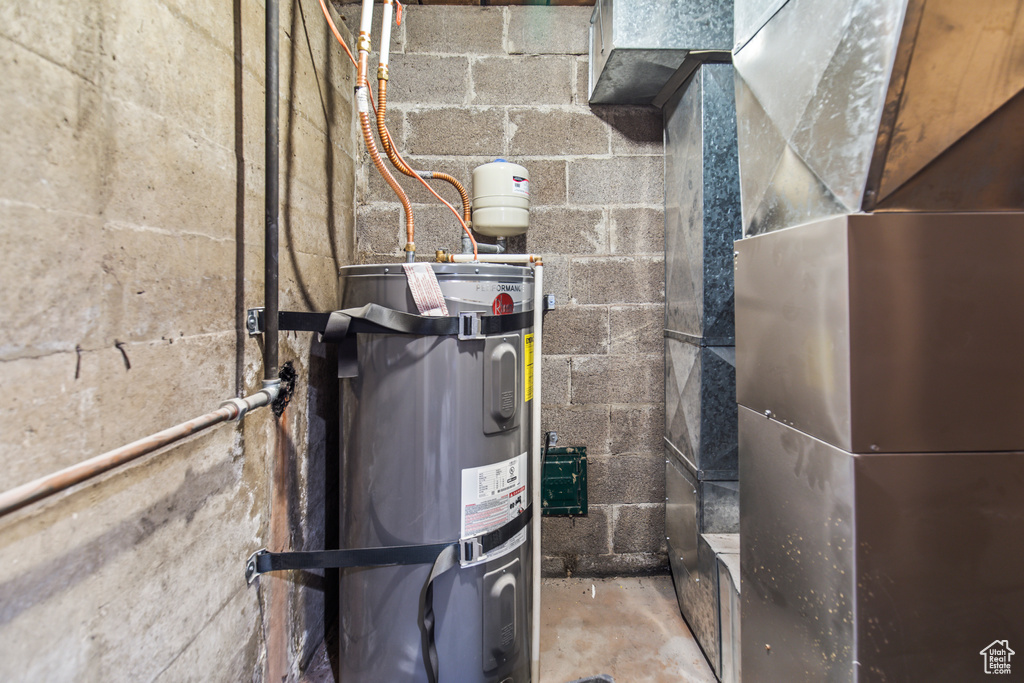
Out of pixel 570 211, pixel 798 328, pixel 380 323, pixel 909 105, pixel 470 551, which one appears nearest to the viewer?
pixel 909 105

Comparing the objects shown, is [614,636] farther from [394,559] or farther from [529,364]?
[529,364]

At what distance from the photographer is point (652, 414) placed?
1834mm

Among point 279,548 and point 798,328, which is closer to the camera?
point 798,328

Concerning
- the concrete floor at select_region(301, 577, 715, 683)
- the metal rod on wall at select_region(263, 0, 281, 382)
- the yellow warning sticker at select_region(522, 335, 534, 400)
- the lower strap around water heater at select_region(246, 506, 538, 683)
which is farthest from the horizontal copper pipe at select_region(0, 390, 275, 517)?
the concrete floor at select_region(301, 577, 715, 683)

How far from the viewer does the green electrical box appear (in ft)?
5.93

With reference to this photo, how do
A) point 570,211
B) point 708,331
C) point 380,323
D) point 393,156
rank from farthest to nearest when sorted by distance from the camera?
point 570,211
point 708,331
point 393,156
point 380,323

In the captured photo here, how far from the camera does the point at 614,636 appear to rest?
155cm

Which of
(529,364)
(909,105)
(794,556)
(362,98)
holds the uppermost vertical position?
(362,98)

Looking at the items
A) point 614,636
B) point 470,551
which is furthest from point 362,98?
point 614,636

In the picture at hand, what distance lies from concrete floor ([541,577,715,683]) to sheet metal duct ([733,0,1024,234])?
1402 mm

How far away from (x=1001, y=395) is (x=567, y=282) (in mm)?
1267

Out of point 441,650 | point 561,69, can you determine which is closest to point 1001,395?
point 441,650

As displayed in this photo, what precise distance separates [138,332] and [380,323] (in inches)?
16.8

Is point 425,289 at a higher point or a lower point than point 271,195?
lower
